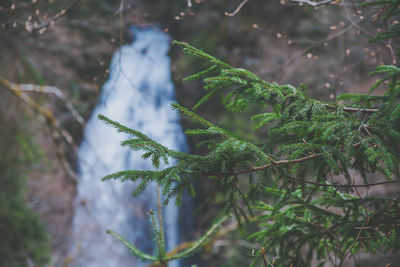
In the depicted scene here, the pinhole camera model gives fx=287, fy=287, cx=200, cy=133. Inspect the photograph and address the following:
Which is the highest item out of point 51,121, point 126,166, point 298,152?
point 126,166

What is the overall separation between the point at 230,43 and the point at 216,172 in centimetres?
871

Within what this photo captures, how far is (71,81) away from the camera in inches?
357

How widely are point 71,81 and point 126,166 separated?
10.5 ft

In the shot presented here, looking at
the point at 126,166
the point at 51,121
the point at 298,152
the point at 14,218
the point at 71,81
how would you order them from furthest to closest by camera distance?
the point at 126,166, the point at 71,81, the point at 14,218, the point at 51,121, the point at 298,152

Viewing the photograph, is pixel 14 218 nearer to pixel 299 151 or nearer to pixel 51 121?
pixel 51 121

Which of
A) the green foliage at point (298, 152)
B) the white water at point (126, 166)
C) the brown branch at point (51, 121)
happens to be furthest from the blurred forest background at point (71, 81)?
the green foliage at point (298, 152)

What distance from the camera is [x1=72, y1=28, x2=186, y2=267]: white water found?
711cm

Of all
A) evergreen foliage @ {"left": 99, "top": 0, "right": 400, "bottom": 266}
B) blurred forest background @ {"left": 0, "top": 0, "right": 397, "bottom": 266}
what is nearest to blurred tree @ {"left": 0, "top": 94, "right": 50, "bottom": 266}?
blurred forest background @ {"left": 0, "top": 0, "right": 397, "bottom": 266}

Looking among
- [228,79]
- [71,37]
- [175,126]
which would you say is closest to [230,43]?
[175,126]

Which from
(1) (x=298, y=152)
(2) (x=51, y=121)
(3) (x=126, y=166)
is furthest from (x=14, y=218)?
(1) (x=298, y=152)

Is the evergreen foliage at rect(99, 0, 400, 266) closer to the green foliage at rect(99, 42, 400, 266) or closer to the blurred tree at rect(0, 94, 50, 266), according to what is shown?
the green foliage at rect(99, 42, 400, 266)

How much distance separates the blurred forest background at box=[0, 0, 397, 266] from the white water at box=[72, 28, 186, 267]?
57 cm

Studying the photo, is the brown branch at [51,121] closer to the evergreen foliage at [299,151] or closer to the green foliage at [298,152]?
the evergreen foliage at [299,151]

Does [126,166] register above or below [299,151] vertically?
above
